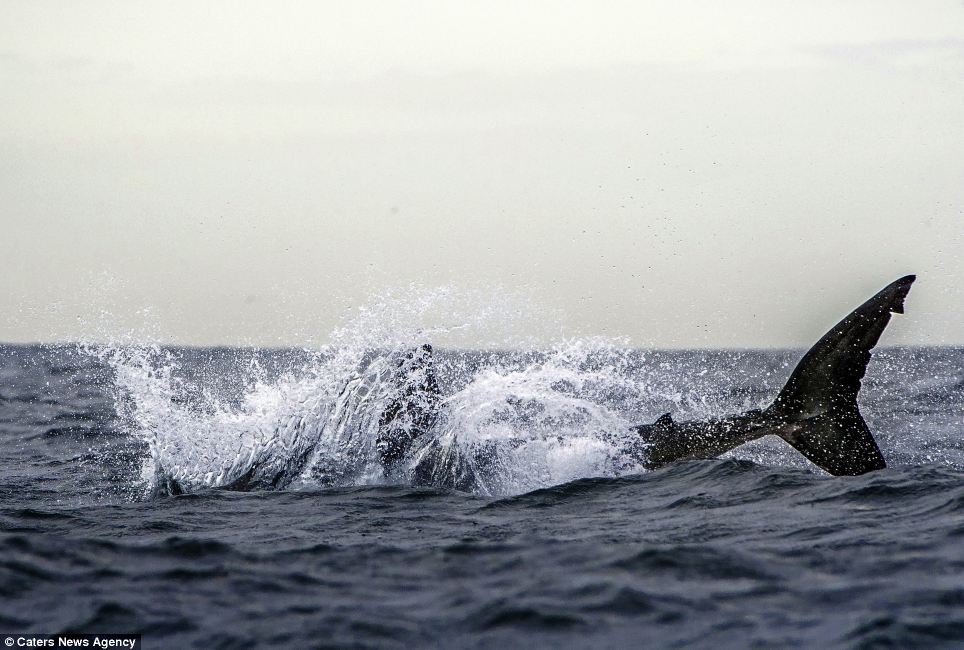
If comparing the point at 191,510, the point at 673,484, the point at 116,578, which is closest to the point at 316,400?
the point at 191,510

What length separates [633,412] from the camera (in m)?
27.0

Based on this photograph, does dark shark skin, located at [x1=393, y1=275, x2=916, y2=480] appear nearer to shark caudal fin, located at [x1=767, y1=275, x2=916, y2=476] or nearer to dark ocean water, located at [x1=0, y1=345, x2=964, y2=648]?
shark caudal fin, located at [x1=767, y1=275, x2=916, y2=476]

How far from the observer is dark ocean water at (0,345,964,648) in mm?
6109

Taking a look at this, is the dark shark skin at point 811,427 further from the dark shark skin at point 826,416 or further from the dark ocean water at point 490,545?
the dark ocean water at point 490,545

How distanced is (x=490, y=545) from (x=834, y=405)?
503cm

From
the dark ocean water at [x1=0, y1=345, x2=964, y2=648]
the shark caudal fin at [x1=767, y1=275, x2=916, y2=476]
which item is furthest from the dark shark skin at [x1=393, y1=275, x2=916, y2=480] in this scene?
the dark ocean water at [x1=0, y1=345, x2=964, y2=648]

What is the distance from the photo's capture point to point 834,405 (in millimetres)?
11305

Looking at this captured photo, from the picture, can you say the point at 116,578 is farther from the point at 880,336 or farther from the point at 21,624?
the point at 880,336

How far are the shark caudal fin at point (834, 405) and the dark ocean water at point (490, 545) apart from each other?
1.14 feet

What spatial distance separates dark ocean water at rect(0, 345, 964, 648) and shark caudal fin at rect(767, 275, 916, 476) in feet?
1.14

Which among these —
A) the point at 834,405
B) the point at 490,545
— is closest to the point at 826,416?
the point at 834,405

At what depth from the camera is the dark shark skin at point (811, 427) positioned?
35.7 ft

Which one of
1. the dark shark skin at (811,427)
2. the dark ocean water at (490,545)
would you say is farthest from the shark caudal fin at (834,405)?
the dark ocean water at (490,545)

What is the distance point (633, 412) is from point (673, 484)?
16163mm
